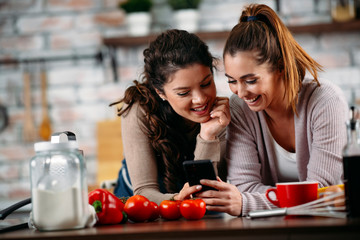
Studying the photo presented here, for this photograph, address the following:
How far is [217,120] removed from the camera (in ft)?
5.25

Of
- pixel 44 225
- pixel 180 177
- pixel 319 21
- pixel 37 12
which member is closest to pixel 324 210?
pixel 44 225

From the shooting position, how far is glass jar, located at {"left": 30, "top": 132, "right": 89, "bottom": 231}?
0.96 metres

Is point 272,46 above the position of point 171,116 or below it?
above

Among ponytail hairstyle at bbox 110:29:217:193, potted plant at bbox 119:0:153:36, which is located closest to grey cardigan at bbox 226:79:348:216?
ponytail hairstyle at bbox 110:29:217:193

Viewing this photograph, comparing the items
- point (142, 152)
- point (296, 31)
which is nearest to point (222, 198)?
point (142, 152)

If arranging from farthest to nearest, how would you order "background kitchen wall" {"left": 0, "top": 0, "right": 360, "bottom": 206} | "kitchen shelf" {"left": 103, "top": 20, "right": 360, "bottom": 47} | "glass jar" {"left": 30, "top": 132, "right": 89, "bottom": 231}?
1. "background kitchen wall" {"left": 0, "top": 0, "right": 360, "bottom": 206}
2. "kitchen shelf" {"left": 103, "top": 20, "right": 360, "bottom": 47}
3. "glass jar" {"left": 30, "top": 132, "right": 89, "bottom": 231}

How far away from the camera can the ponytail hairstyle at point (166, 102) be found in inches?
62.6

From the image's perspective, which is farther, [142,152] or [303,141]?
[142,152]

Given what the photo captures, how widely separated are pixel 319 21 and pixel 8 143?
7.14ft

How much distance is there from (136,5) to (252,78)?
65.8 inches

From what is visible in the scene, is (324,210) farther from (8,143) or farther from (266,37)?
(8,143)

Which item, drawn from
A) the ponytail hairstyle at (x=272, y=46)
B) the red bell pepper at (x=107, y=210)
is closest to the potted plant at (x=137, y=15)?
the ponytail hairstyle at (x=272, y=46)

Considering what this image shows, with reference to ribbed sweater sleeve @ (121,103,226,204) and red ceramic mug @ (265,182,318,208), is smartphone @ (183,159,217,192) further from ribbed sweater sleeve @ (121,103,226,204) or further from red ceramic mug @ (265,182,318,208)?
ribbed sweater sleeve @ (121,103,226,204)

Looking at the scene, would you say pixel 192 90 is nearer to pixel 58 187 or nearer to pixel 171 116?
pixel 171 116
